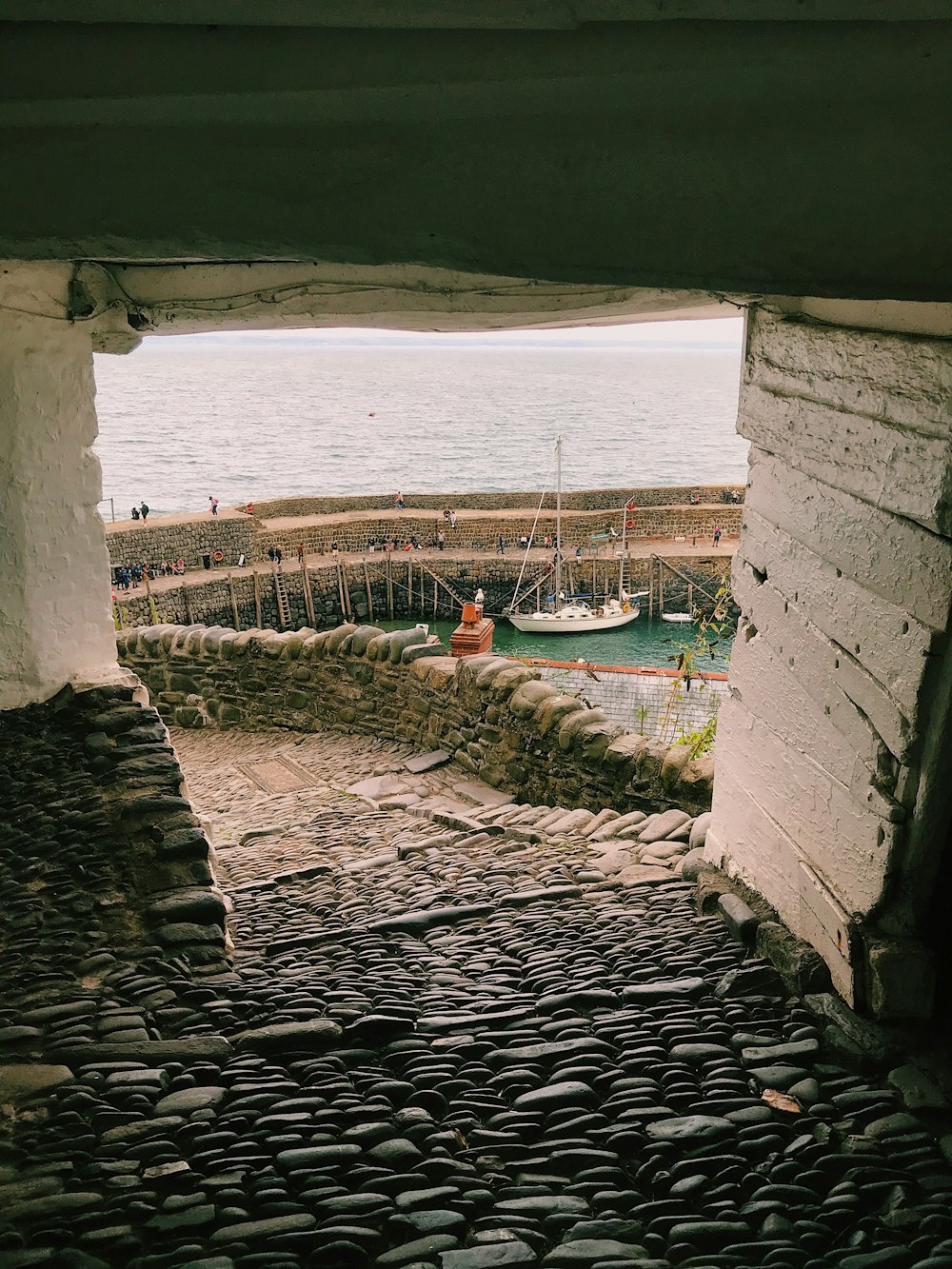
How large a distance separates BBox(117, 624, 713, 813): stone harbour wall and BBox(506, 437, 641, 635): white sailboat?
81.7ft

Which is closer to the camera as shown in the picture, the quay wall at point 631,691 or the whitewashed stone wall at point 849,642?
the whitewashed stone wall at point 849,642

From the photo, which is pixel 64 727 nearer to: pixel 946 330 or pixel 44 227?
pixel 44 227

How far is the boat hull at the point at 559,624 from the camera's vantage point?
117 feet

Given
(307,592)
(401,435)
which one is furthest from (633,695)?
(401,435)

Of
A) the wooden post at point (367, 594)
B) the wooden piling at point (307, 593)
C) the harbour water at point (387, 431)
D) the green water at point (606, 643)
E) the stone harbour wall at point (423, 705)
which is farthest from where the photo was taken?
the harbour water at point (387, 431)

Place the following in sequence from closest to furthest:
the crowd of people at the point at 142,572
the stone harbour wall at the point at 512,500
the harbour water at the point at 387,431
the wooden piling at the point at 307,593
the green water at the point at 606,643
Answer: the crowd of people at the point at 142,572 → the green water at the point at 606,643 → the wooden piling at the point at 307,593 → the stone harbour wall at the point at 512,500 → the harbour water at the point at 387,431

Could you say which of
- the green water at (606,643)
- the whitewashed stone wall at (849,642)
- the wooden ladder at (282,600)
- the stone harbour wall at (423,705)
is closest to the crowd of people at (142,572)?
the wooden ladder at (282,600)

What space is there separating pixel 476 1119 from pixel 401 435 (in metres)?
86.1

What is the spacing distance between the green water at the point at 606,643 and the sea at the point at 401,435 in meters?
0.11

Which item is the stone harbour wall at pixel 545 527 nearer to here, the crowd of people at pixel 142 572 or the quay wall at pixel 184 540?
the quay wall at pixel 184 540

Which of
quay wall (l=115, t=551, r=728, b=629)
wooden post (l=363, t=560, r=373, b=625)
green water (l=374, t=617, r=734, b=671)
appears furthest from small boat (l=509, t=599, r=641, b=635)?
wooden post (l=363, t=560, r=373, b=625)

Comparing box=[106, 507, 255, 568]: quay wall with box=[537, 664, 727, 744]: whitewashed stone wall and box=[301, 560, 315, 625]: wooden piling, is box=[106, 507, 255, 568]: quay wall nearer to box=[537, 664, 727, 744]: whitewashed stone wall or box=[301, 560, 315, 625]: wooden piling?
box=[301, 560, 315, 625]: wooden piling

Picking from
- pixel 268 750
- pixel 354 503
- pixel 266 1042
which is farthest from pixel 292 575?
pixel 266 1042

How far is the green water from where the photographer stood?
33.7 metres
